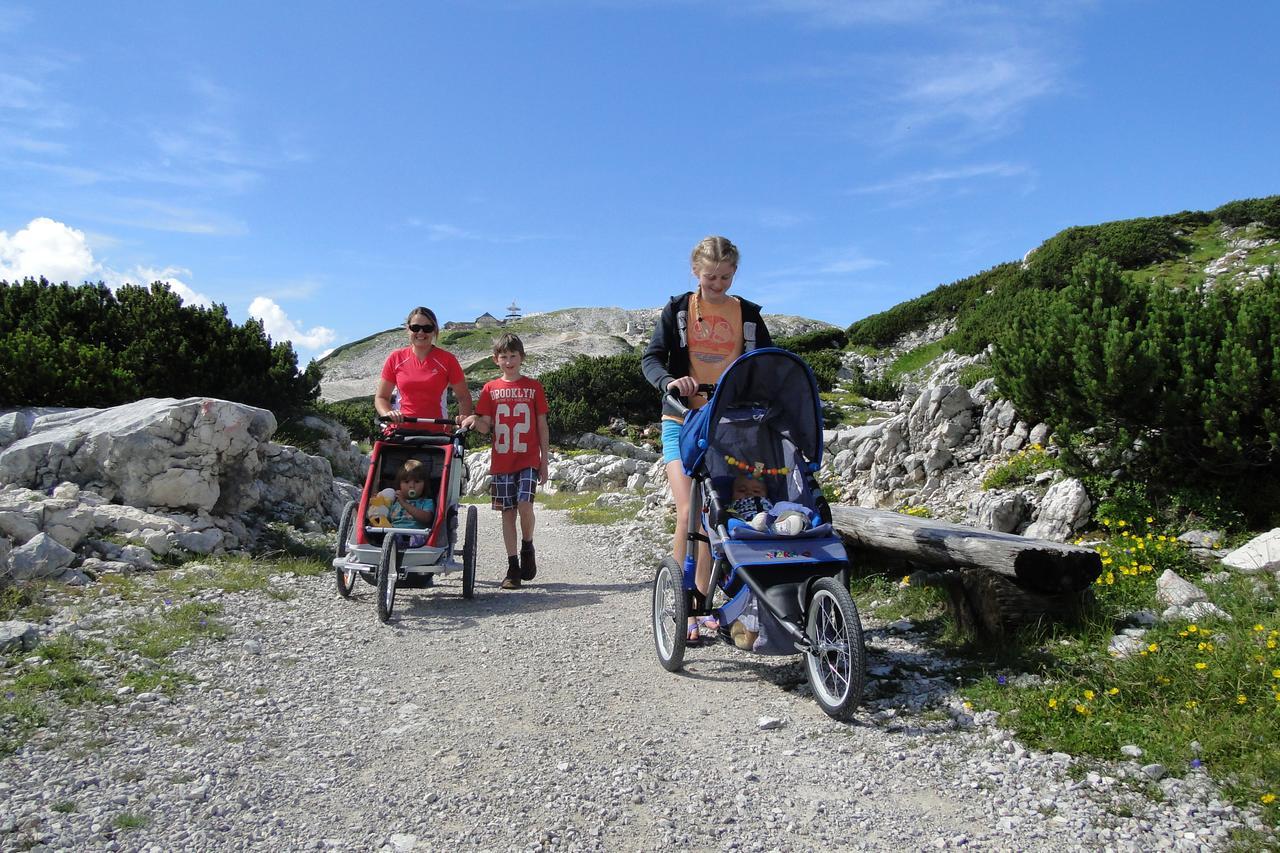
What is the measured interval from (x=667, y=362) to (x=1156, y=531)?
14.7 feet

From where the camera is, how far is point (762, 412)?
4781 mm

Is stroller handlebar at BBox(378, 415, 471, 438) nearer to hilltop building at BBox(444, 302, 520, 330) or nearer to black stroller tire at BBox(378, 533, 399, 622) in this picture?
black stroller tire at BBox(378, 533, 399, 622)

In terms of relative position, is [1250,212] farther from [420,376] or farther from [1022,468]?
[420,376]

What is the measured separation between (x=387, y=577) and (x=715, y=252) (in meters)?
3.54

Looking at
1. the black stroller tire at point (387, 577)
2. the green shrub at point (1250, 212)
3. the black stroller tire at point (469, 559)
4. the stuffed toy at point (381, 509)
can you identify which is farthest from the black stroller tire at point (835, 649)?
the green shrub at point (1250, 212)

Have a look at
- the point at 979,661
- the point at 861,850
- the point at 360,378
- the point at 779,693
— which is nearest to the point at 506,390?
the point at 779,693

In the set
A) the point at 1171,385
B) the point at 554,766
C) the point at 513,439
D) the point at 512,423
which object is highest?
the point at 1171,385

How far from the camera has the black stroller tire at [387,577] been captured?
5984 mm

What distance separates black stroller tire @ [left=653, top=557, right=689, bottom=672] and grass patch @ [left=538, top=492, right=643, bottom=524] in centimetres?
727

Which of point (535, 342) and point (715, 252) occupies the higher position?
point (535, 342)

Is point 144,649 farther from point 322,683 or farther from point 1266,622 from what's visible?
point 1266,622

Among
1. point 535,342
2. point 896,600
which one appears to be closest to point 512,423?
point 896,600

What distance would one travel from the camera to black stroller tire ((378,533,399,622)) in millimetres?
5984

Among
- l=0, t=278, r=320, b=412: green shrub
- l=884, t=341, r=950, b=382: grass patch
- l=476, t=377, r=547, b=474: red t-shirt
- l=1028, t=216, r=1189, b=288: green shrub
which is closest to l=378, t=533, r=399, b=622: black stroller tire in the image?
l=476, t=377, r=547, b=474: red t-shirt
